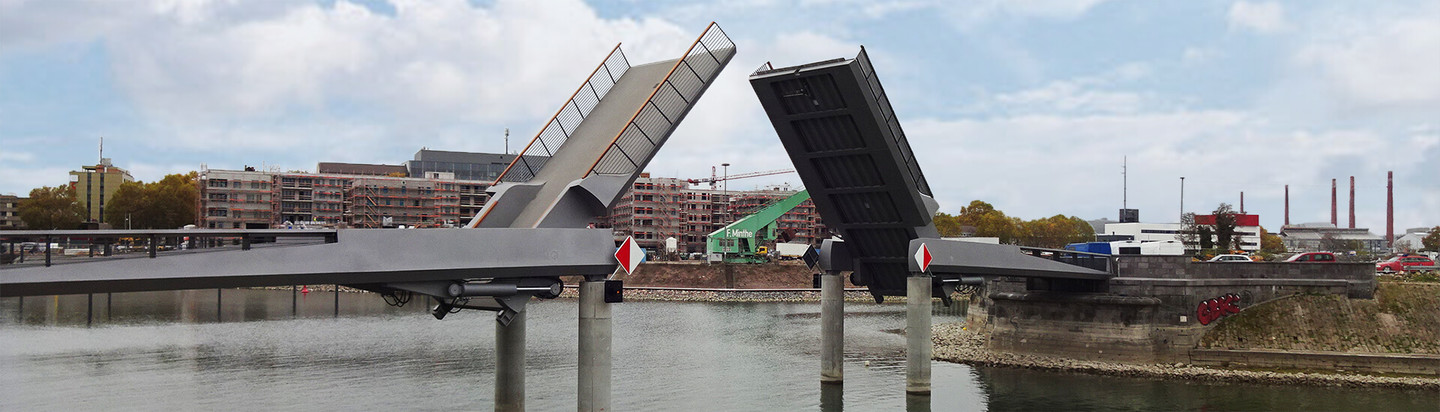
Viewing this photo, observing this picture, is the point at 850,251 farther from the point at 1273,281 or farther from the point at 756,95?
the point at 1273,281

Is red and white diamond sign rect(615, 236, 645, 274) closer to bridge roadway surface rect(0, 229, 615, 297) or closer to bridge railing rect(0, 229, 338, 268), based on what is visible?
bridge roadway surface rect(0, 229, 615, 297)

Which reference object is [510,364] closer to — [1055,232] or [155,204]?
[155,204]

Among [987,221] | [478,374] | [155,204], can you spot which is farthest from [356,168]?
[478,374]

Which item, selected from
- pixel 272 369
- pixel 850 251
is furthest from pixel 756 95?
pixel 272 369

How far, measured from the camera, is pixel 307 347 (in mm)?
45688

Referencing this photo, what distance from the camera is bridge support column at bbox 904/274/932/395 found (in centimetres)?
3212

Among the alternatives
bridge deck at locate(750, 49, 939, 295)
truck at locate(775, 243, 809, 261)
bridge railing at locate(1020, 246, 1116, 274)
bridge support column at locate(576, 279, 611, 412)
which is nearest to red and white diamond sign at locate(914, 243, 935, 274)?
bridge deck at locate(750, 49, 939, 295)

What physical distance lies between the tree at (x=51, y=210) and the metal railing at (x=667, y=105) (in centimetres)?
10171

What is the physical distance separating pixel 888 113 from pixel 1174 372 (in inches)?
695

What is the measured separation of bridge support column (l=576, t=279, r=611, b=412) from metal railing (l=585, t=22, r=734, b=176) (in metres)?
3.02

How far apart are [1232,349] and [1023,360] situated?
296 inches

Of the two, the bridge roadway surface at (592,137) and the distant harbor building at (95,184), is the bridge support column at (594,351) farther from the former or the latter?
the distant harbor building at (95,184)

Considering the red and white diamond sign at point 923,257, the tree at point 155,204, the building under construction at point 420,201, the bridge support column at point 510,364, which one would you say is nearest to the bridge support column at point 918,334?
the red and white diamond sign at point 923,257

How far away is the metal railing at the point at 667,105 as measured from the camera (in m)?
24.3
